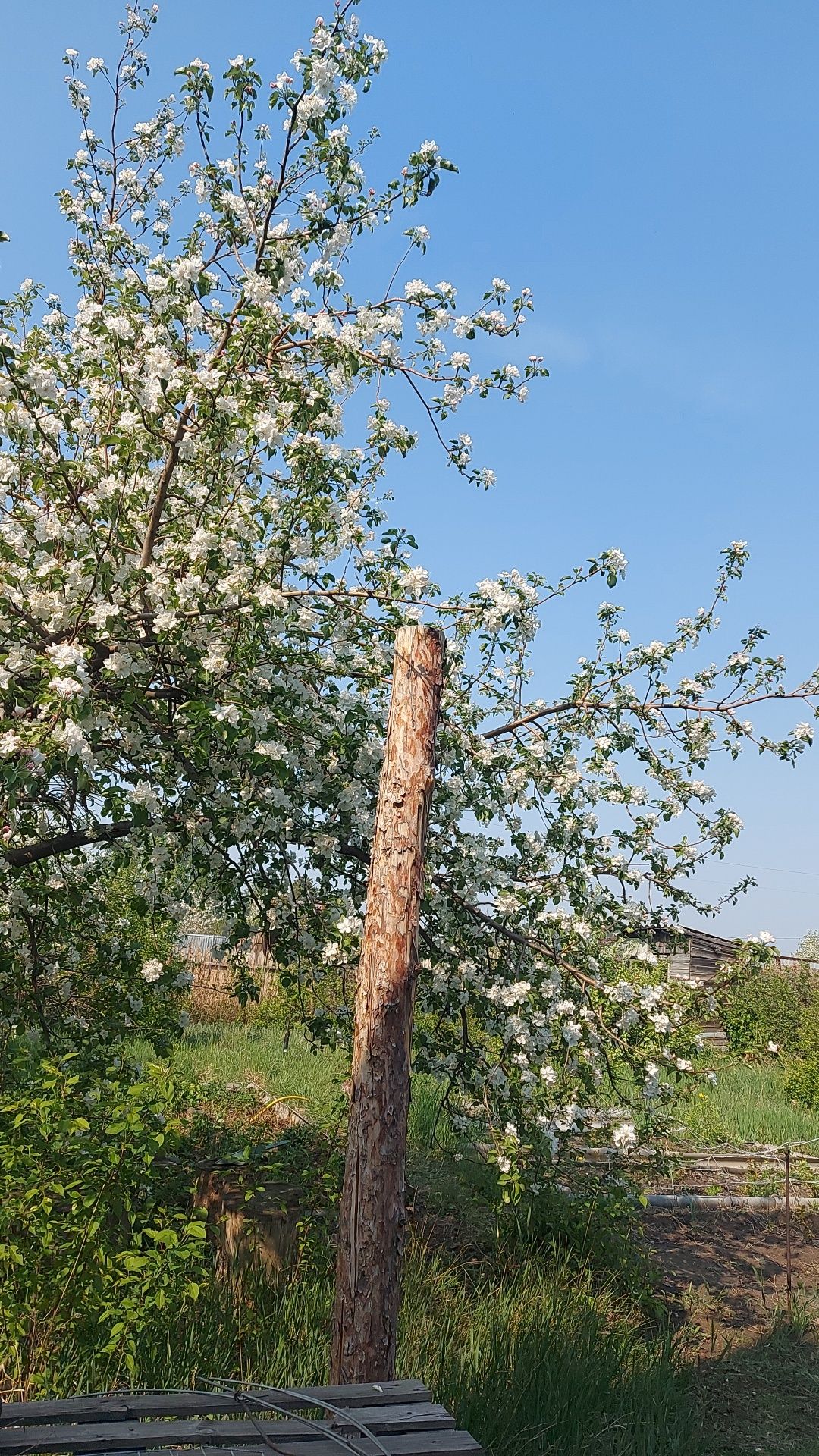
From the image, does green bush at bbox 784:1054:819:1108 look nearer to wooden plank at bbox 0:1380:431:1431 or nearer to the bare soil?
the bare soil

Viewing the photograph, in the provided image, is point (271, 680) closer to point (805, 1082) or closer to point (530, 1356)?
point (530, 1356)

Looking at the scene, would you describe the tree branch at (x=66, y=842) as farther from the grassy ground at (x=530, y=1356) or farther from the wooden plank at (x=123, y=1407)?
the wooden plank at (x=123, y=1407)

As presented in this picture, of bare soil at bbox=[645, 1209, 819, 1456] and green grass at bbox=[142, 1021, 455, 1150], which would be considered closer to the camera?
bare soil at bbox=[645, 1209, 819, 1456]

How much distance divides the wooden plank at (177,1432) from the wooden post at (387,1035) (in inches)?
25.1

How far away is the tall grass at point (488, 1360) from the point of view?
4.35m

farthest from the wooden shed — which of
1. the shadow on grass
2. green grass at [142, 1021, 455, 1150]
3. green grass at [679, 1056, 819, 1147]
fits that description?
the shadow on grass

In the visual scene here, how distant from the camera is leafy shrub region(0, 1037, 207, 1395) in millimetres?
3895

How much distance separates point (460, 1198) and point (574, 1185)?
3.69ft

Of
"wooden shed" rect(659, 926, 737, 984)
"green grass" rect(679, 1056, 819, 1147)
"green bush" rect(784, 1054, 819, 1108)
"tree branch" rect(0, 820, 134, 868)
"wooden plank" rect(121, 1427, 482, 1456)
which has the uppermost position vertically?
"wooden shed" rect(659, 926, 737, 984)

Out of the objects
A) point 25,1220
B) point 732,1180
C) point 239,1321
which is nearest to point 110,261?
point 25,1220

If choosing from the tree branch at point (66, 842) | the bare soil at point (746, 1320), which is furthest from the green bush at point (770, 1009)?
the tree branch at point (66, 842)

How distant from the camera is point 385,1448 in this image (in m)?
2.90

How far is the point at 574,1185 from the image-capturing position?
21.4 ft

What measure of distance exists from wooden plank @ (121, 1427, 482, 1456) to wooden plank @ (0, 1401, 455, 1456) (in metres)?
0.02
